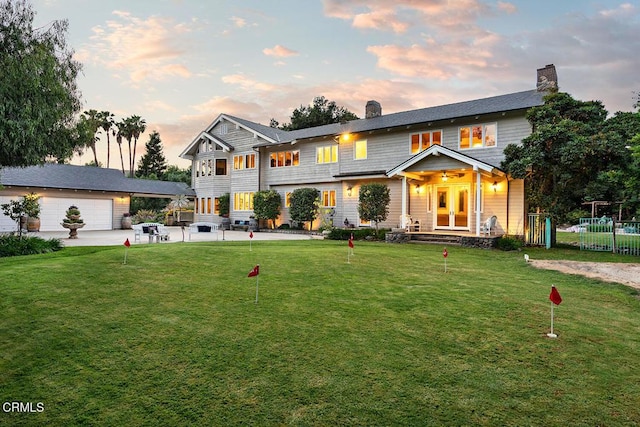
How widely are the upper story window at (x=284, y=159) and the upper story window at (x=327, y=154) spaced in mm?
2015

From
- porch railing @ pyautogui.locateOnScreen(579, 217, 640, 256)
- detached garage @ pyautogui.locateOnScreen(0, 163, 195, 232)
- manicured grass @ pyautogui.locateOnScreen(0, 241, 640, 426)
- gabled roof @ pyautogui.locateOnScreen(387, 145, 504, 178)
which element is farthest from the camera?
detached garage @ pyautogui.locateOnScreen(0, 163, 195, 232)

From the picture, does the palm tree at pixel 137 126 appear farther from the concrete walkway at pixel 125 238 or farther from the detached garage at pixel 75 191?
the concrete walkway at pixel 125 238

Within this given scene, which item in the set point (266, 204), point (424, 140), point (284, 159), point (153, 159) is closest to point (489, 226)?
point (424, 140)

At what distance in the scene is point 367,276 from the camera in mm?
8797

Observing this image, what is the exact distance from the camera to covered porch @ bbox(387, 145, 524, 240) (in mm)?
17391

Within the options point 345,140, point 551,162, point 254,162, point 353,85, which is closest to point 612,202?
point 551,162

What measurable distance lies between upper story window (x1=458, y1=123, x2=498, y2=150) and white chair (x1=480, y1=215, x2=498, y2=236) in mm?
4075

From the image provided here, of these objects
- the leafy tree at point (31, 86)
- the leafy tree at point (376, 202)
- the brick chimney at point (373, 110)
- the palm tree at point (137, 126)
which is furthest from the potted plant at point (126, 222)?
the palm tree at point (137, 126)

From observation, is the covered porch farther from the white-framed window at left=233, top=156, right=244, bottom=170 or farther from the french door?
the white-framed window at left=233, top=156, right=244, bottom=170

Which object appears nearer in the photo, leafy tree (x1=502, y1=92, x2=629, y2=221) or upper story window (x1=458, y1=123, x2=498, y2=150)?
leafy tree (x1=502, y1=92, x2=629, y2=221)

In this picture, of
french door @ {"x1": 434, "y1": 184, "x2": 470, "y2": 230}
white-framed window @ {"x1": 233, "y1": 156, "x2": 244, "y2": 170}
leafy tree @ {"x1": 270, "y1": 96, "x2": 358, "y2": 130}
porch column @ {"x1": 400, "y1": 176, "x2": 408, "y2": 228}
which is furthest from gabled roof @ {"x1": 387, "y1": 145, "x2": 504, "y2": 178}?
leafy tree @ {"x1": 270, "y1": 96, "x2": 358, "y2": 130}

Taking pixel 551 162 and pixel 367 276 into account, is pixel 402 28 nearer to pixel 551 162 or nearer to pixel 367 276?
pixel 551 162

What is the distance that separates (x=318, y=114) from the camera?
51031 millimetres

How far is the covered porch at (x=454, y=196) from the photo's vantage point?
57.1 feet
